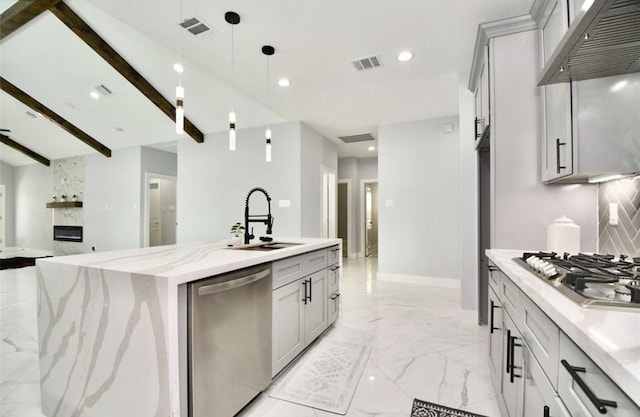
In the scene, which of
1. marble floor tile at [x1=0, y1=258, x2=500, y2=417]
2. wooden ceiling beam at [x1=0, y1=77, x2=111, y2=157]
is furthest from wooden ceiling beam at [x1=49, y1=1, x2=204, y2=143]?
marble floor tile at [x1=0, y1=258, x2=500, y2=417]

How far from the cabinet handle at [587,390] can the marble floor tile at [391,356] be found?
4.21 feet

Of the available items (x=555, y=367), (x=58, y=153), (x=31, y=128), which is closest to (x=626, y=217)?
(x=555, y=367)

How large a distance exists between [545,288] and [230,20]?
2915 mm

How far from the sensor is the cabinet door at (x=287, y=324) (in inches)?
75.7

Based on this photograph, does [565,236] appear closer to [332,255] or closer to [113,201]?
[332,255]

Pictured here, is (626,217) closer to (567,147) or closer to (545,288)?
(567,147)

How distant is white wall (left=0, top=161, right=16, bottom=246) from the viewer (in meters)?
9.20

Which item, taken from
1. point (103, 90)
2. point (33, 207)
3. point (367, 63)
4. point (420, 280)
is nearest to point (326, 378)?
point (367, 63)

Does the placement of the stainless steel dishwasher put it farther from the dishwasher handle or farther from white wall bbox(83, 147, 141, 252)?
white wall bbox(83, 147, 141, 252)

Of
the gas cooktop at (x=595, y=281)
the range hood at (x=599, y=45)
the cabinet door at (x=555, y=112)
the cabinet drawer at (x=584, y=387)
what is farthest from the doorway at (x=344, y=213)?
the cabinet drawer at (x=584, y=387)

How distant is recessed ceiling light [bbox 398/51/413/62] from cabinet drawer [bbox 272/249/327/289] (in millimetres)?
2157

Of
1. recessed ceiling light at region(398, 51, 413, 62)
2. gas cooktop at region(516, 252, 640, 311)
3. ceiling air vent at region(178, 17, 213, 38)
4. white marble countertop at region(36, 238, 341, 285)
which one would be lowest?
white marble countertop at region(36, 238, 341, 285)

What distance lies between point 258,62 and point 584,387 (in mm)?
3521

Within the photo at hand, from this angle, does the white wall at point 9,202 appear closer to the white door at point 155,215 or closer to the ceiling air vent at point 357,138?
the white door at point 155,215
